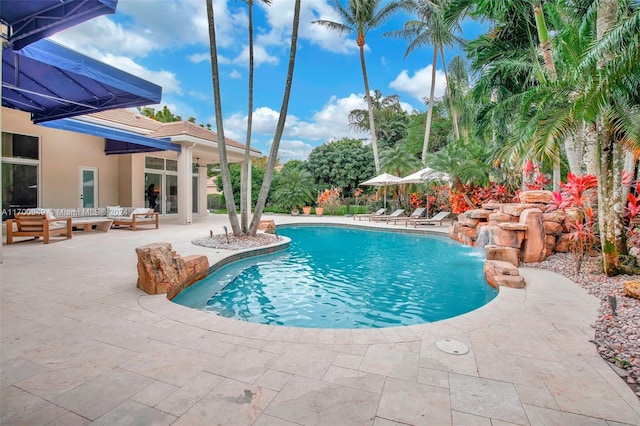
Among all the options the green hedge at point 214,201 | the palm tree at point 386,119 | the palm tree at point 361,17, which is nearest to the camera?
the palm tree at point 361,17

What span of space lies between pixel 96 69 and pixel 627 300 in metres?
9.72

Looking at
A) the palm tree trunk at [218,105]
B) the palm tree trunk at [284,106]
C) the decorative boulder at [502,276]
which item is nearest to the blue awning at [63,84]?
the palm tree trunk at [218,105]

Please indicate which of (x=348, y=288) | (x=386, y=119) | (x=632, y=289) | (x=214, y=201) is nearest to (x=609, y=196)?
(x=632, y=289)

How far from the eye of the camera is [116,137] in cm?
1145

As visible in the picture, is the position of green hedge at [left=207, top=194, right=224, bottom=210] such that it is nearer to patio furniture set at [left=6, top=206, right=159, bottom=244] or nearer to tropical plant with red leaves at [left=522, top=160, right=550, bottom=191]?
patio furniture set at [left=6, top=206, right=159, bottom=244]

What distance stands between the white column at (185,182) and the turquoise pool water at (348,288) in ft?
20.9

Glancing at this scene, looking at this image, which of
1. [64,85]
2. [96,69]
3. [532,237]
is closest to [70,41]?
[64,85]

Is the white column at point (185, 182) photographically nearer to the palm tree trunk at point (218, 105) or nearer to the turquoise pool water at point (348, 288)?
the palm tree trunk at point (218, 105)

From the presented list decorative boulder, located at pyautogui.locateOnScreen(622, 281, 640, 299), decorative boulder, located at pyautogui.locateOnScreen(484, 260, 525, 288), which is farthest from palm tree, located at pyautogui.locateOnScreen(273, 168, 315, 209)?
decorative boulder, located at pyautogui.locateOnScreen(622, 281, 640, 299)

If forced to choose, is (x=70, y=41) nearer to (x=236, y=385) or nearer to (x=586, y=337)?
(x=236, y=385)

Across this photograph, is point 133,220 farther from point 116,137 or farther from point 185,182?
point 116,137

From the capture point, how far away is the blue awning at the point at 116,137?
10.6m

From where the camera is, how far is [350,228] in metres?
14.9

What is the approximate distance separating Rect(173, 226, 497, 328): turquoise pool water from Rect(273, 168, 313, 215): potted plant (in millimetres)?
11048
